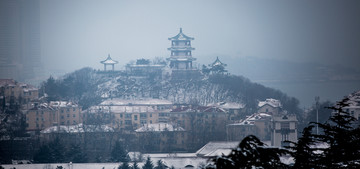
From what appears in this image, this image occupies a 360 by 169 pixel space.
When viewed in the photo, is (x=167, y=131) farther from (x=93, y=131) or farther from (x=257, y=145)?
(x=257, y=145)

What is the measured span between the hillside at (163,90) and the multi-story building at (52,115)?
4.14 metres

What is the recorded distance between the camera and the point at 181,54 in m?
60.5

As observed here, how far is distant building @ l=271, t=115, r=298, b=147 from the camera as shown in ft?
125

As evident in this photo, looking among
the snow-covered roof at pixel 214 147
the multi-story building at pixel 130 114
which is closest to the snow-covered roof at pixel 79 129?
the multi-story building at pixel 130 114

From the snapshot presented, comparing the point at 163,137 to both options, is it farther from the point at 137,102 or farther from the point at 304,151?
the point at 304,151

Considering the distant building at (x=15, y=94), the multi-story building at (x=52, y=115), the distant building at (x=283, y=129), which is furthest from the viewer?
the distant building at (x=15, y=94)

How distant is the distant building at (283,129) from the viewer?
125ft

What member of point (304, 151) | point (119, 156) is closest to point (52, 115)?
point (119, 156)

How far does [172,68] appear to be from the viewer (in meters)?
58.6

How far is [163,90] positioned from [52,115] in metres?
10.8

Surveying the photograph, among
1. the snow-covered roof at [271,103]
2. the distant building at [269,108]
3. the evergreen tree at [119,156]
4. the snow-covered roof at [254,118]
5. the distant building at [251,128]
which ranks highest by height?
the snow-covered roof at [271,103]

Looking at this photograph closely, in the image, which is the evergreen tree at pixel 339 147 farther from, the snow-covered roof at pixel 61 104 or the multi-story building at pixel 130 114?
the snow-covered roof at pixel 61 104

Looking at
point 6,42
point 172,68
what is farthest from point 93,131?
point 6,42

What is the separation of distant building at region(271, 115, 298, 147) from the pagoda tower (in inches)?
816
